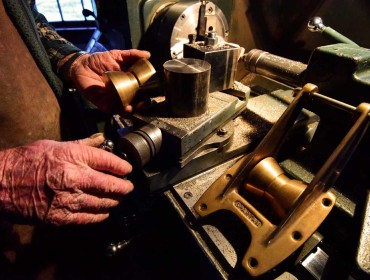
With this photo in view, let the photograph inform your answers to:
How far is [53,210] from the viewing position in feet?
2.01

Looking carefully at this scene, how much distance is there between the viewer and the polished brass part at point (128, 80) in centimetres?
73

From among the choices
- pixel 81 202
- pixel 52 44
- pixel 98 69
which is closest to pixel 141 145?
pixel 81 202

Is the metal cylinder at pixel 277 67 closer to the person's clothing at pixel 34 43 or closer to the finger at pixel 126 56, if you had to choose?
the finger at pixel 126 56

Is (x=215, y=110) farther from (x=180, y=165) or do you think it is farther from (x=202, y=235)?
(x=202, y=235)

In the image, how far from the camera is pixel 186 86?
2.08 feet

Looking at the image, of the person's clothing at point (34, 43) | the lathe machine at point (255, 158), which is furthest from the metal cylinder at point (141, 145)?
the person's clothing at point (34, 43)

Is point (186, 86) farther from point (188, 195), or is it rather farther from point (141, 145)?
point (188, 195)

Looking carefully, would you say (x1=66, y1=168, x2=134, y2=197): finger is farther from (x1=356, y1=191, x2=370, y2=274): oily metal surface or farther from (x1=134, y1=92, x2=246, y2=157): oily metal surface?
(x1=356, y1=191, x2=370, y2=274): oily metal surface

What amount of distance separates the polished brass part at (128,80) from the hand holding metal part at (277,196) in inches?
15.6

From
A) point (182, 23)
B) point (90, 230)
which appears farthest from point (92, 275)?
point (182, 23)

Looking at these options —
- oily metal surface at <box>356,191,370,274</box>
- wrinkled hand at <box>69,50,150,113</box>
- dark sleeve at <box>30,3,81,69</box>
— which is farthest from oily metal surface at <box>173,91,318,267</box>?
dark sleeve at <box>30,3,81,69</box>

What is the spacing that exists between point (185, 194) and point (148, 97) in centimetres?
35

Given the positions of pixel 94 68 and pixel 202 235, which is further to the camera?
pixel 94 68

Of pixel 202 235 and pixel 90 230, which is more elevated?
pixel 202 235
